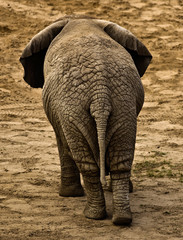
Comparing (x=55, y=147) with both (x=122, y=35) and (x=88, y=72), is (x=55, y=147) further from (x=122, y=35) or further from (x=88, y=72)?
(x=88, y=72)

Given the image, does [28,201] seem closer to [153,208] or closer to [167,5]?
[153,208]

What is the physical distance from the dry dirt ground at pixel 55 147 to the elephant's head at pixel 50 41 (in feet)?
3.90

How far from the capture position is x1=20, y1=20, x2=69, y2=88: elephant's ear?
5.43 m

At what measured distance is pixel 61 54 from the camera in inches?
186

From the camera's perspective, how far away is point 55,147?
7238mm

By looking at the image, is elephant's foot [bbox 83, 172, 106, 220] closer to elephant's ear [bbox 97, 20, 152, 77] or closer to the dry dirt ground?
the dry dirt ground

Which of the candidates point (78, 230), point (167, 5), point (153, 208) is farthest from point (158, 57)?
point (78, 230)

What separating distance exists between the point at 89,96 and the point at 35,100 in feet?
18.5

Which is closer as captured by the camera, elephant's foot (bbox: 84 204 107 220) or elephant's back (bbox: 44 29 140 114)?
elephant's back (bbox: 44 29 140 114)

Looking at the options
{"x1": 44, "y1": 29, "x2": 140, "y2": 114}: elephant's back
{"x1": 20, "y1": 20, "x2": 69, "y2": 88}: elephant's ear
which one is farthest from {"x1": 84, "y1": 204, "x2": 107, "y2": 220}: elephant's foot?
{"x1": 20, "y1": 20, "x2": 69, "y2": 88}: elephant's ear

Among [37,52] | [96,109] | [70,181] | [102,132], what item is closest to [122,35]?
[37,52]

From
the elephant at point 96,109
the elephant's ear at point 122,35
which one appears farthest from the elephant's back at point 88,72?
the elephant's ear at point 122,35

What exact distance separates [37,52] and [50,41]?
0.21 m

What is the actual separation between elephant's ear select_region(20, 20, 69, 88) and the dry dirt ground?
3.66 feet
